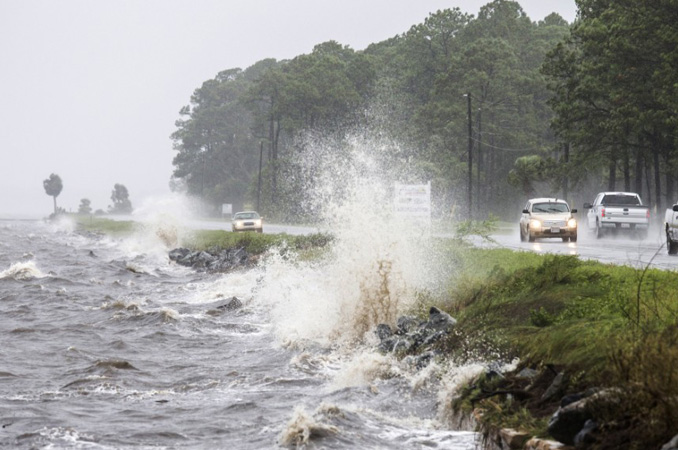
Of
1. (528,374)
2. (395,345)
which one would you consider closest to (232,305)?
(395,345)

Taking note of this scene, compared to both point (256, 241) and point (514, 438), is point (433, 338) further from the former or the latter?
point (256, 241)

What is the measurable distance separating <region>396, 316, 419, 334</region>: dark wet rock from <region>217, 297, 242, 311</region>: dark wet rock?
865 centimetres

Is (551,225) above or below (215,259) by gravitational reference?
above

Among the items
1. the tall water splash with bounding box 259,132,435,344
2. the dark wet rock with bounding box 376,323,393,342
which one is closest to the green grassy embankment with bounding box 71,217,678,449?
the tall water splash with bounding box 259,132,435,344

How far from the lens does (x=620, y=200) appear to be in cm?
3866

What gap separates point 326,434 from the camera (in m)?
9.32

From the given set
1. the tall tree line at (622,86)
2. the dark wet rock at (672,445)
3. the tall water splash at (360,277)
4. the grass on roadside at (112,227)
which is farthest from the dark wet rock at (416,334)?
the grass on roadside at (112,227)

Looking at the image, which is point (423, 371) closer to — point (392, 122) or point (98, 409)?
point (98, 409)

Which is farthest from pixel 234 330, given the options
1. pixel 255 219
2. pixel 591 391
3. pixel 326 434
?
pixel 255 219

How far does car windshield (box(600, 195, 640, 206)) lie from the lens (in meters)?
38.2

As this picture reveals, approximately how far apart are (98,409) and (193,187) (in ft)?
474

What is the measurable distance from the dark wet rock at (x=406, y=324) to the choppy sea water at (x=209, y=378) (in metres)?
0.63

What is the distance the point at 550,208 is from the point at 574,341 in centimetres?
2695

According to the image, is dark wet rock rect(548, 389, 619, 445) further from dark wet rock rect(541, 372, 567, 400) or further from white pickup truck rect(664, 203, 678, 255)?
white pickup truck rect(664, 203, 678, 255)
